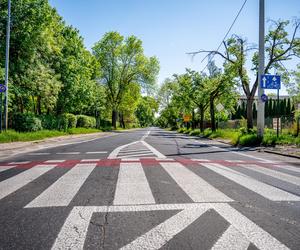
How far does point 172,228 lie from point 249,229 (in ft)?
2.76

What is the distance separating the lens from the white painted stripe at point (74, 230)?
273 centimetres

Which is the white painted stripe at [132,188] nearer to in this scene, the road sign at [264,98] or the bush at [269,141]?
the bush at [269,141]

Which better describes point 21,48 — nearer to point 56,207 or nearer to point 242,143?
point 242,143

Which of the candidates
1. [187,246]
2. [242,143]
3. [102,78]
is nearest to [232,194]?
[187,246]

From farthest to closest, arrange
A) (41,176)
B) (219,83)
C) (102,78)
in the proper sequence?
(102,78)
(219,83)
(41,176)

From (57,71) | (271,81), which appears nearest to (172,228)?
(271,81)

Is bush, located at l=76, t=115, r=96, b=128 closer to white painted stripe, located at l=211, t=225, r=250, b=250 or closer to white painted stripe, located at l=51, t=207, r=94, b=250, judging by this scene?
white painted stripe, located at l=51, t=207, r=94, b=250

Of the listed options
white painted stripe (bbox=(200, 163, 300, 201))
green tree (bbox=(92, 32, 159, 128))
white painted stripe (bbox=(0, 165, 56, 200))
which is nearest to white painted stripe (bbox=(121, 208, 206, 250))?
white painted stripe (bbox=(200, 163, 300, 201))

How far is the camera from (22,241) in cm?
281

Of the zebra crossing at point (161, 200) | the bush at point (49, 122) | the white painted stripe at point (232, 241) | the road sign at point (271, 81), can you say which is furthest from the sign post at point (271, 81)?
the bush at point (49, 122)

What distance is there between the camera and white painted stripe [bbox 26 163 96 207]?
411 cm

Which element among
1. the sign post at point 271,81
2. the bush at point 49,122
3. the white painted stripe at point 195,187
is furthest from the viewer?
the bush at point 49,122

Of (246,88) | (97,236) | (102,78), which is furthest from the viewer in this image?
(102,78)

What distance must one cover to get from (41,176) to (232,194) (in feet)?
13.0
